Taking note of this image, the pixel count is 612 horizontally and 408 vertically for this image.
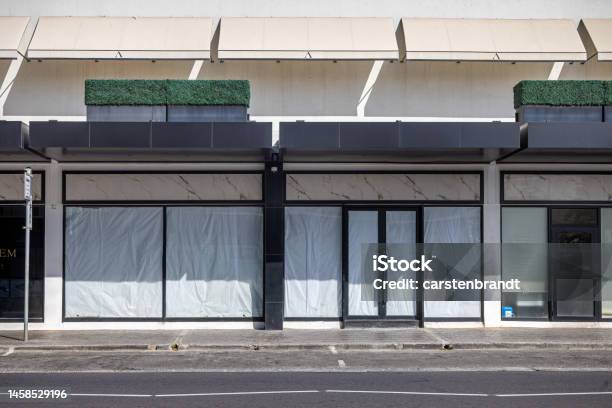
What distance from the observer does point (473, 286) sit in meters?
15.6

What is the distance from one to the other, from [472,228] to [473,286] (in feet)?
4.35

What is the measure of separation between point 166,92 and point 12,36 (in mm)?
3943

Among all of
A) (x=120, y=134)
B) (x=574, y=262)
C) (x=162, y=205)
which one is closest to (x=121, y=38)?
(x=120, y=134)

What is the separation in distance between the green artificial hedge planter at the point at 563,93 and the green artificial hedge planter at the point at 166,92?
5.93m

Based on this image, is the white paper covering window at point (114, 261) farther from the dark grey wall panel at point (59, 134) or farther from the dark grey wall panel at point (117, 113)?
the dark grey wall panel at point (59, 134)

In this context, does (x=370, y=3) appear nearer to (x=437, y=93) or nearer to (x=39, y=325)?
(x=437, y=93)

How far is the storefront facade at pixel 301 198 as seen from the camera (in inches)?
601

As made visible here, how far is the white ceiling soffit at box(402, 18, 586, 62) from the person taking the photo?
49.9 ft

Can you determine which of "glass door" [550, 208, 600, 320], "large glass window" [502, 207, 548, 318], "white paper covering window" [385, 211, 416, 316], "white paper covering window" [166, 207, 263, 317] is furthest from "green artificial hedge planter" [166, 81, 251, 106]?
"glass door" [550, 208, 600, 320]

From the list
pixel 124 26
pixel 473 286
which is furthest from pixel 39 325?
pixel 473 286

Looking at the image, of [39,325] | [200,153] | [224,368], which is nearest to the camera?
[224,368]

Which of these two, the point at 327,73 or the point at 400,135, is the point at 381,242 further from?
the point at 327,73
